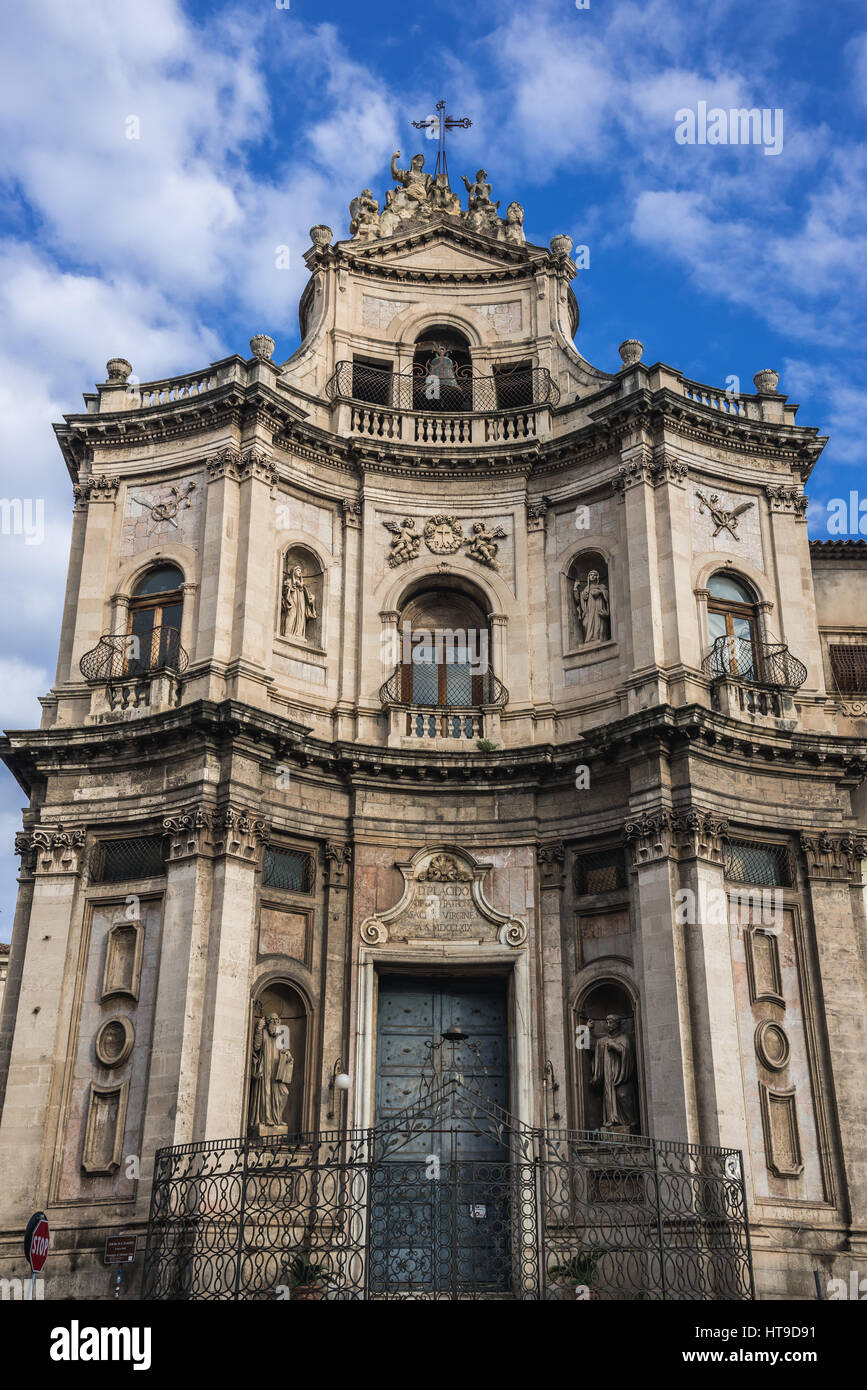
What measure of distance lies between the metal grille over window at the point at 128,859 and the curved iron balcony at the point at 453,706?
17.6 feet

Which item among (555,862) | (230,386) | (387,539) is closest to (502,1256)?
(555,862)

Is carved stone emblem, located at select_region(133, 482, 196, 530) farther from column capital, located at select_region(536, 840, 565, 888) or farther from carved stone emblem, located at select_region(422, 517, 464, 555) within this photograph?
column capital, located at select_region(536, 840, 565, 888)

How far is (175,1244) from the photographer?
782 inches

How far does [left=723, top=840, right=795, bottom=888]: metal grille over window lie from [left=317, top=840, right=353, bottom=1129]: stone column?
22.8ft

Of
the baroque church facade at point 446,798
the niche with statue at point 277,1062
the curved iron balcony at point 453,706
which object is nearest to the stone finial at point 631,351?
the baroque church facade at point 446,798

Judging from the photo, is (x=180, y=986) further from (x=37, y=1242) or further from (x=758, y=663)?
(x=758, y=663)

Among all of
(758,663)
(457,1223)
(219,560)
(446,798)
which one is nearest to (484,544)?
(446,798)

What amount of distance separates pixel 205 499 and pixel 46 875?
7.93 m

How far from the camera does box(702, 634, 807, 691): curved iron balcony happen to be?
26484mm

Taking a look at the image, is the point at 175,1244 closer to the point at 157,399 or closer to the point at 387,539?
the point at 387,539

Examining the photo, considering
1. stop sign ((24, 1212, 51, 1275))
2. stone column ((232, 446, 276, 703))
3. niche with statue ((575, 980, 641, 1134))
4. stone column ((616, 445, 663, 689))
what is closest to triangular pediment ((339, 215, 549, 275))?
stone column ((616, 445, 663, 689))

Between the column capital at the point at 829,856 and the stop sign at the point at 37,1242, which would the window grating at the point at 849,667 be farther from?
the stop sign at the point at 37,1242

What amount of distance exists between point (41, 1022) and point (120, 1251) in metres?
4.15

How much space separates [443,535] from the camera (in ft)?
95.8
